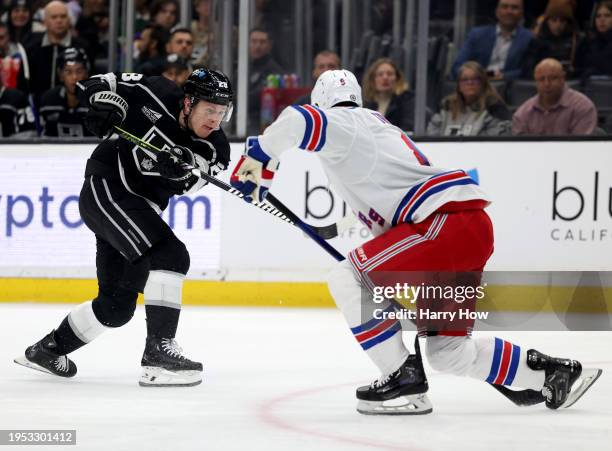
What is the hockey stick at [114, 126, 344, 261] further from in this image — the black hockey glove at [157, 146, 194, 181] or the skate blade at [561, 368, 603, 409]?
the skate blade at [561, 368, 603, 409]

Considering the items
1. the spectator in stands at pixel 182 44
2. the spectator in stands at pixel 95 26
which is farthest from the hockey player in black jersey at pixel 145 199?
the spectator in stands at pixel 95 26

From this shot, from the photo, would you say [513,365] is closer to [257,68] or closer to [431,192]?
[431,192]

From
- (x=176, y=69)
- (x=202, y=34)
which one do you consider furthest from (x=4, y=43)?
(x=176, y=69)

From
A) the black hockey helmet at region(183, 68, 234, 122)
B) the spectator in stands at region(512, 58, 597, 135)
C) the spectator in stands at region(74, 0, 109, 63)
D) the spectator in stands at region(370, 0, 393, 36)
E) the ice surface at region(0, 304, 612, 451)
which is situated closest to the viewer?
the ice surface at region(0, 304, 612, 451)

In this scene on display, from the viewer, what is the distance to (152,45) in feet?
22.8

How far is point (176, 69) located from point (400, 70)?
125 centimetres

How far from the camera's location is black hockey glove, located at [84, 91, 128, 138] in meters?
3.89

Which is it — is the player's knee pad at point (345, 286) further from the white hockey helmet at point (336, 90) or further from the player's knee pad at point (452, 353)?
the white hockey helmet at point (336, 90)

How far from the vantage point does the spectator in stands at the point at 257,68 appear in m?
6.52

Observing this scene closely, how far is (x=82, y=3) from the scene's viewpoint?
759 centimetres

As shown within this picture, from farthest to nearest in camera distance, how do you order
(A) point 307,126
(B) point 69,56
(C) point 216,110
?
(B) point 69,56 → (C) point 216,110 → (A) point 307,126

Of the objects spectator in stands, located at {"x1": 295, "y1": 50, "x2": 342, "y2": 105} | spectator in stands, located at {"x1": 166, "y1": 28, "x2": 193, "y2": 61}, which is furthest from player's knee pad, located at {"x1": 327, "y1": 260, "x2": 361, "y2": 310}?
spectator in stands, located at {"x1": 166, "y1": 28, "x2": 193, "y2": 61}

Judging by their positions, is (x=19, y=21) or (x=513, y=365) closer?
(x=513, y=365)

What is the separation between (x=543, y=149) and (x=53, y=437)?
12.6 feet
